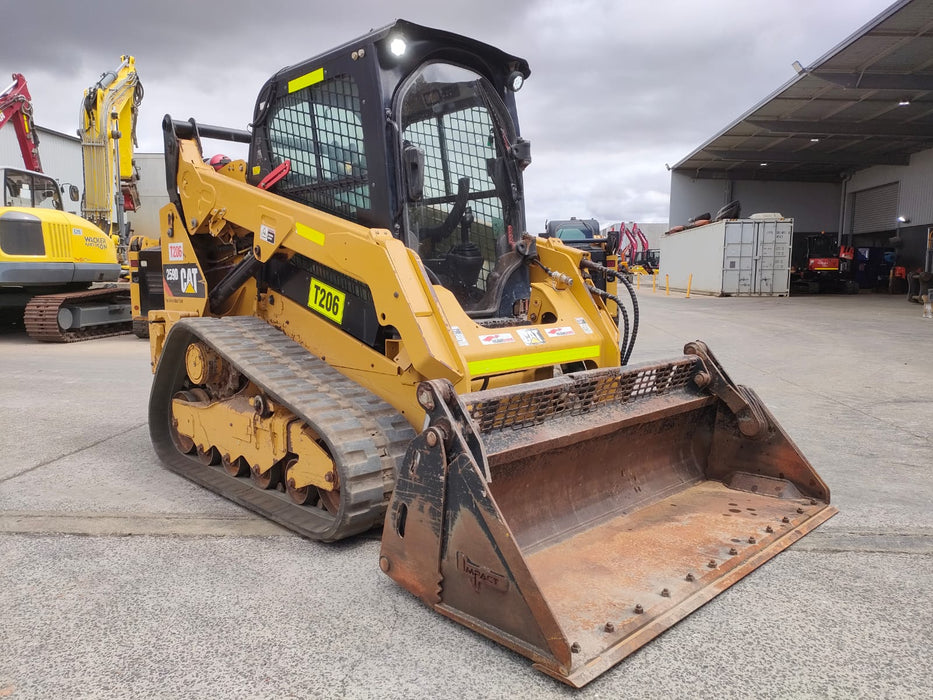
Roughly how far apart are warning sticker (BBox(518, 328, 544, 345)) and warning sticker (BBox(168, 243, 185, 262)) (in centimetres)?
260

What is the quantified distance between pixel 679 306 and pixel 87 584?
1946 centimetres

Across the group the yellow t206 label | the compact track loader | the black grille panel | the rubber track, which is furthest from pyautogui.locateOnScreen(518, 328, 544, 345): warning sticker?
the rubber track

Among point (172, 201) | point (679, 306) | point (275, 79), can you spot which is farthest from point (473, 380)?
point (679, 306)

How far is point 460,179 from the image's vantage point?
442 centimetres

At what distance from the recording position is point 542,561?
115 inches

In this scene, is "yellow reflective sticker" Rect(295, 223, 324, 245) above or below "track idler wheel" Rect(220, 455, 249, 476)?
above

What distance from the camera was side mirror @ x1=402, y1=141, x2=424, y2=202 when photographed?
3.73 meters

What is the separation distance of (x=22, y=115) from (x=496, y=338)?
1365 cm

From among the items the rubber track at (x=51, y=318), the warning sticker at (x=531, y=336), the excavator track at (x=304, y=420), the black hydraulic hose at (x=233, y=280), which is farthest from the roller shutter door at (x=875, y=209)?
the excavator track at (x=304, y=420)

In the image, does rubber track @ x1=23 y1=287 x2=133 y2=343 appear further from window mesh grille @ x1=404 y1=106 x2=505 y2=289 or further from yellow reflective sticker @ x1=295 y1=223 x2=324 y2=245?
window mesh grille @ x1=404 y1=106 x2=505 y2=289

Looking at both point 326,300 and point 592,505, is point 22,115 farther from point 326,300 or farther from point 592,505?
point 592,505

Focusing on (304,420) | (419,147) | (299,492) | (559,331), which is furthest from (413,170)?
(299,492)

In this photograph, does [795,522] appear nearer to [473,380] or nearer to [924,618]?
[924,618]

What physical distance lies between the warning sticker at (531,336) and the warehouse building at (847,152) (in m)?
15.0
